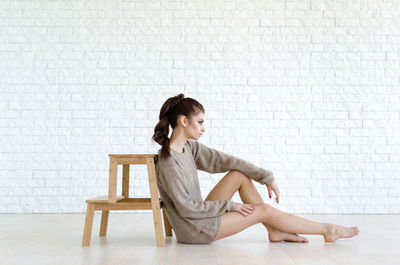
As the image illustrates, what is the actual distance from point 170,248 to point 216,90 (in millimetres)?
2150

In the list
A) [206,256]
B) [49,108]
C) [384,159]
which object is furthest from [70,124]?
[384,159]

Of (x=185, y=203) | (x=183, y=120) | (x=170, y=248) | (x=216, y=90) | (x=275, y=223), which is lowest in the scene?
(x=170, y=248)

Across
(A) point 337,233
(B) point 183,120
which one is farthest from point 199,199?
(A) point 337,233

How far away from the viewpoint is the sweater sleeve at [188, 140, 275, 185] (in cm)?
274

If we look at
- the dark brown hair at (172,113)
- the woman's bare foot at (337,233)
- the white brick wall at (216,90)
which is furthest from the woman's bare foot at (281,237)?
the white brick wall at (216,90)

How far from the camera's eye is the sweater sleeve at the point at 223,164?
274 centimetres

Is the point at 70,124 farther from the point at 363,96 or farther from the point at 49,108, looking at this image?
the point at 363,96

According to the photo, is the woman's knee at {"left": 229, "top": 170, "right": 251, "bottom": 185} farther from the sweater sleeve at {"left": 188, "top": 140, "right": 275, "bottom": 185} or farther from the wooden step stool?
the wooden step stool

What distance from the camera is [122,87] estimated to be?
4.39 m

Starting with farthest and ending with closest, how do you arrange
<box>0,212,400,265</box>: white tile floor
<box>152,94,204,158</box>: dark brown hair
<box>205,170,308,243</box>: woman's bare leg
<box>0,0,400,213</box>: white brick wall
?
1. <box>0,0,400,213</box>: white brick wall
2. <box>205,170,308,243</box>: woman's bare leg
3. <box>152,94,204,158</box>: dark brown hair
4. <box>0,212,400,265</box>: white tile floor

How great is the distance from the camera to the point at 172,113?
106 inches

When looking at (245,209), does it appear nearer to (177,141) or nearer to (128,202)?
(177,141)

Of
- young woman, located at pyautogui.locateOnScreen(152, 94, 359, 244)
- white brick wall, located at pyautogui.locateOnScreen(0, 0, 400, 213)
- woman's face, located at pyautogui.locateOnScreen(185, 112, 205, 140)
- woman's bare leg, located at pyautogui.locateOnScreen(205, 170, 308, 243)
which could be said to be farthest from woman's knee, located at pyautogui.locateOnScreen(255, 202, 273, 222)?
white brick wall, located at pyautogui.locateOnScreen(0, 0, 400, 213)

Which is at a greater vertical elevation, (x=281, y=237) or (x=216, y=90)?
(x=216, y=90)
